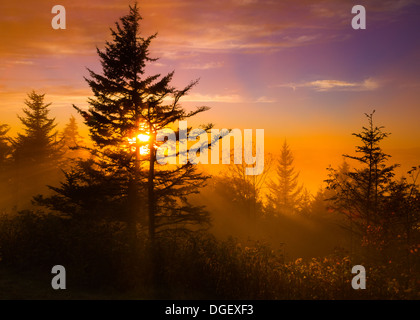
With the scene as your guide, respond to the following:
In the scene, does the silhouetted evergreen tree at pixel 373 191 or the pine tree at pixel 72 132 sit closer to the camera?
the silhouetted evergreen tree at pixel 373 191

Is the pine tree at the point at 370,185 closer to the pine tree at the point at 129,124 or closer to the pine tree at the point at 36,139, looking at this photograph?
the pine tree at the point at 129,124

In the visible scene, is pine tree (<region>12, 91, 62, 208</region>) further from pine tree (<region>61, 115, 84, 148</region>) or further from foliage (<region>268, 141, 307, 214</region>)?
foliage (<region>268, 141, 307, 214</region>)

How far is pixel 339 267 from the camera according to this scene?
1177 centimetres

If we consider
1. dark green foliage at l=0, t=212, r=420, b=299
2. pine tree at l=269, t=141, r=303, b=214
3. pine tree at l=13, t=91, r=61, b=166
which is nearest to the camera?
dark green foliage at l=0, t=212, r=420, b=299

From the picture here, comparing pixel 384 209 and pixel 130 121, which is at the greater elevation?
pixel 130 121

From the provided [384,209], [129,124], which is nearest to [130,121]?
[129,124]

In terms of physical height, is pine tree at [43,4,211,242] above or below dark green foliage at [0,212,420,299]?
above

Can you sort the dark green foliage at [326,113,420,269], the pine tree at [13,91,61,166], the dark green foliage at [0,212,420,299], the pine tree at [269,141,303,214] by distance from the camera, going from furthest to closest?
the pine tree at [269,141,303,214], the pine tree at [13,91,61,166], the dark green foliage at [326,113,420,269], the dark green foliage at [0,212,420,299]

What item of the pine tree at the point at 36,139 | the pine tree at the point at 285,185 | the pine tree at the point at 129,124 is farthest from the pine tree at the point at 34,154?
the pine tree at the point at 285,185

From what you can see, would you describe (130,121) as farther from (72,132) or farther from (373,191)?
(72,132)

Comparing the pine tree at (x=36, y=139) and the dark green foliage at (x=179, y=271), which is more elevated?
the pine tree at (x=36, y=139)

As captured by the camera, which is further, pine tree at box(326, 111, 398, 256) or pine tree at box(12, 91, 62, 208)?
pine tree at box(12, 91, 62, 208)

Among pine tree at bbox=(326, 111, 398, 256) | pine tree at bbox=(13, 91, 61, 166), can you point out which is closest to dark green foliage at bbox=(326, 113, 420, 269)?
pine tree at bbox=(326, 111, 398, 256)

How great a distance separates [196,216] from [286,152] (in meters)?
48.4
